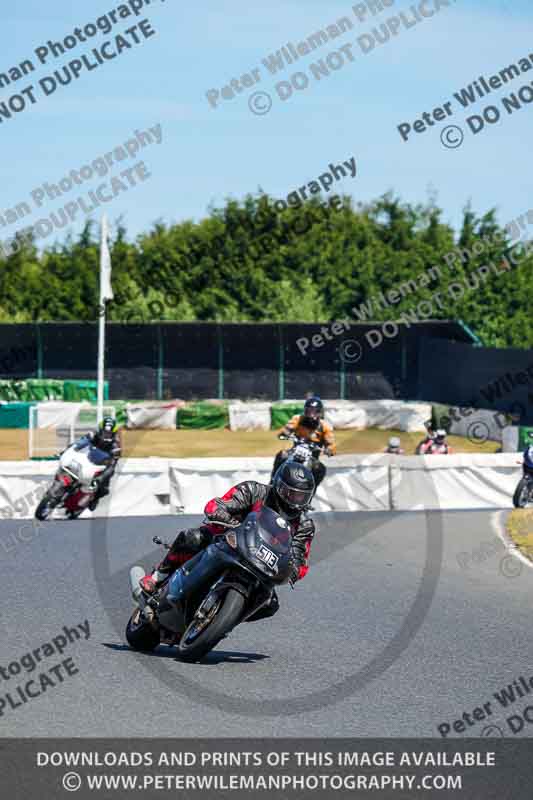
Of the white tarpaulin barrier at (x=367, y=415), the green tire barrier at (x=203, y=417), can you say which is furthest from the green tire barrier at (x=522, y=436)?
the green tire barrier at (x=203, y=417)

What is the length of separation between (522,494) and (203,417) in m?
25.3

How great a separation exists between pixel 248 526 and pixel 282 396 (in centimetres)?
4256

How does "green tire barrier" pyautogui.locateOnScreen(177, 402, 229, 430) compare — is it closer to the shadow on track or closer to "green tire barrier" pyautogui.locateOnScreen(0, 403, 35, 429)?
"green tire barrier" pyautogui.locateOnScreen(0, 403, 35, 429)

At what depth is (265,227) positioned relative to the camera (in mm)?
Answer: 76438

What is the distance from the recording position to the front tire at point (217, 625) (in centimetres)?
817

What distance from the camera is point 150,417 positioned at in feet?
149

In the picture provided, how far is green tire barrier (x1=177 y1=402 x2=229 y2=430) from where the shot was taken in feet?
150

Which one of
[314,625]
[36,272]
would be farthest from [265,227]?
[314,625]

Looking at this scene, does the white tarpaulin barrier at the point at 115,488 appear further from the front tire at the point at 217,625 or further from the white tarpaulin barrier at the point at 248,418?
the white tarpaulin barrier at the point at 248,418

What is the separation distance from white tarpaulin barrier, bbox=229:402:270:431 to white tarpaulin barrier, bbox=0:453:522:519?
75.0 ft

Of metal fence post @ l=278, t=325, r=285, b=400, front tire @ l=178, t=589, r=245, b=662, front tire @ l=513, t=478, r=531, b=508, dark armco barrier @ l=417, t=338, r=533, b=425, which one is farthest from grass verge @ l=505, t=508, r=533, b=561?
metal fence post @ l=278, t=325, r=285, b=400

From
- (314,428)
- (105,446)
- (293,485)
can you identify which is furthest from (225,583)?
(105,446)
